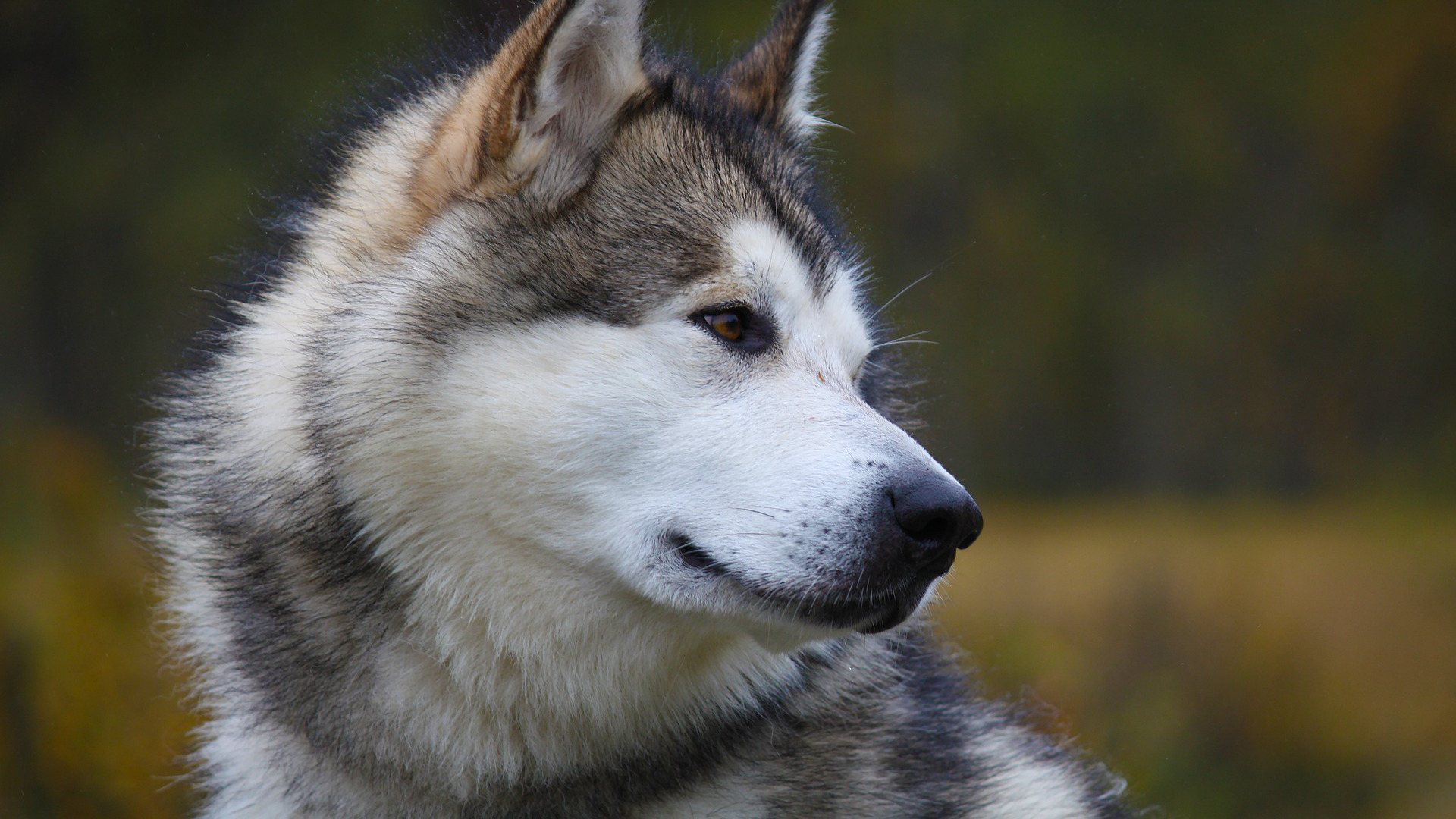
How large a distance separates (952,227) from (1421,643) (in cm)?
722

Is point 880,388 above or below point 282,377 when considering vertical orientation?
above

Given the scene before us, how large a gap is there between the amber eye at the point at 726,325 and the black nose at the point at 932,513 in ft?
1.72

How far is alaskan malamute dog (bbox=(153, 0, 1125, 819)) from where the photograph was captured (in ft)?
7.84

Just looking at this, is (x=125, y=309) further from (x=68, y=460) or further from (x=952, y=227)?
(x=952, y=227)

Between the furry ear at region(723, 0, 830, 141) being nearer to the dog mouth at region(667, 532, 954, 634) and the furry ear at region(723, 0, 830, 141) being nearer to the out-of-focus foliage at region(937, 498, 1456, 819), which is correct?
the dog mouth at region(667, 532, 954, 634)

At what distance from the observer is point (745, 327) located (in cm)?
262

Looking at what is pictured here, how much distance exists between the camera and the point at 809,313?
2746 millimetres

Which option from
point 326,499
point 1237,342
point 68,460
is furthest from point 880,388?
point 1237,342

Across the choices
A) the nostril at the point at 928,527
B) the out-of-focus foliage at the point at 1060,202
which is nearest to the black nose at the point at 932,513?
the nostril at the point at 928,527

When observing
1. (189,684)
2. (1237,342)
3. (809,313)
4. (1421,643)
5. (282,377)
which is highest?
(1237,342)

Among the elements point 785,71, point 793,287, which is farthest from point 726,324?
point 785,71

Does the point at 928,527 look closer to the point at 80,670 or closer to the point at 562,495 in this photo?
the point at 562,495

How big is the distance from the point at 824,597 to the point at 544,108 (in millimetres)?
1243

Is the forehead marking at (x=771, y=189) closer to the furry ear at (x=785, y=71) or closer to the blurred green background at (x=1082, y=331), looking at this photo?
the furry ear at (x=785, y=71)
